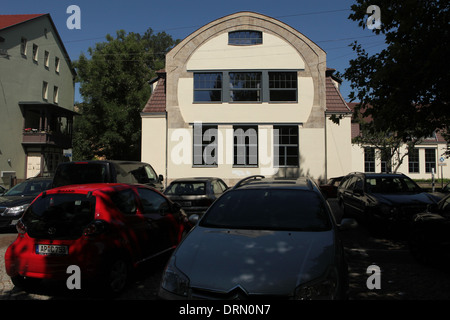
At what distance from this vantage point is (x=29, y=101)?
2945 centimetres

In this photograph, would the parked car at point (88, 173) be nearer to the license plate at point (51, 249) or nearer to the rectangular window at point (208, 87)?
the license plate at point (51, 249)

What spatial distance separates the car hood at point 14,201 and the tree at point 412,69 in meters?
9.78

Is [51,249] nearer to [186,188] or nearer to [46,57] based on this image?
[186,188]

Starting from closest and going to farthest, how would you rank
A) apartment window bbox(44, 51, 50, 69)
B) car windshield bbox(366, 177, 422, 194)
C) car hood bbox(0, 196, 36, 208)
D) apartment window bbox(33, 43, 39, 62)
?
car hood bbox(0, 196, 36, 208) < car windshield bbox(366, 177, 422, 194) < apartment window bbox(33, 43, 39, 62) < apartment window bbox(44, 51, 50, 69)

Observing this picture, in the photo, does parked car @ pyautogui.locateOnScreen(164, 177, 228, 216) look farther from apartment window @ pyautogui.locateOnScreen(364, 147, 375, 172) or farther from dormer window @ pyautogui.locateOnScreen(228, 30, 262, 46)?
apartment window @ pyautogui.locateOnScreen(364, 147, 375, 172)

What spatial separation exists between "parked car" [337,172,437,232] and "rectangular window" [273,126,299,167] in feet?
32.6

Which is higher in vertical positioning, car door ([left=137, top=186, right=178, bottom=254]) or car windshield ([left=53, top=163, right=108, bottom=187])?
car windshield ([left=53, top=163, right=108, bottom=187])

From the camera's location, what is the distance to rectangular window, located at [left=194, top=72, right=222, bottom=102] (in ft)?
73.1

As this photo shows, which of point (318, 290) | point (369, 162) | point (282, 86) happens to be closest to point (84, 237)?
point (318, 290)

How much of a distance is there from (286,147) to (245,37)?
305 inches

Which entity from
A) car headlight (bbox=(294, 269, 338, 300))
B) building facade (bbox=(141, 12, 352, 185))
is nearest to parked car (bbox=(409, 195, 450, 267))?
car headlight (bbox=(294, 269, 338, 300))

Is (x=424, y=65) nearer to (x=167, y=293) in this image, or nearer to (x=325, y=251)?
(x=325, y=251)

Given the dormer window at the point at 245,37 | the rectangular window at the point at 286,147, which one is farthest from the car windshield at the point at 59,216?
the dormer window at the point at 245,37

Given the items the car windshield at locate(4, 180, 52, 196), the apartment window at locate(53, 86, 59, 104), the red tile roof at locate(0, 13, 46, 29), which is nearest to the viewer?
the car windshield at locate(4, 180, 52, 196)
